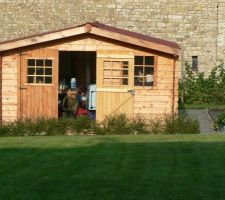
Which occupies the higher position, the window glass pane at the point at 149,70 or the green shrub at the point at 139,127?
the window glass pane at the point at 149,70

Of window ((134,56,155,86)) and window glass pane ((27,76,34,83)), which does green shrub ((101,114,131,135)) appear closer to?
window ((134,56,155,86))

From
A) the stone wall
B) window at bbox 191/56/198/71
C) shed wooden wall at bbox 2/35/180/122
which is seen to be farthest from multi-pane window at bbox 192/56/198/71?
shed wooden wall at bbox 2/35/180/122

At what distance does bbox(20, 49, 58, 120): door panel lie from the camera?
55.1 feet

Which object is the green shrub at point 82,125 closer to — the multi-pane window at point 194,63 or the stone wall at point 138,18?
the stone wall at point 138,18

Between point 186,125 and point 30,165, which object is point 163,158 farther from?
point 186,125

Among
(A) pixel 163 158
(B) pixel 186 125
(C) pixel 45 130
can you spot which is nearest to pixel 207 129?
(B) pixel 186 125

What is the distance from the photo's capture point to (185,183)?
7.65m

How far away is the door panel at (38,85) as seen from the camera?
16781 millimetres

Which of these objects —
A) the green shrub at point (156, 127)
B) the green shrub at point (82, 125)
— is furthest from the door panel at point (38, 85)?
the green shrub at point (156, 127)

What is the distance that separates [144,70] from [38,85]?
290cm

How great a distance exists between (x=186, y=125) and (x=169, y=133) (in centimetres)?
48

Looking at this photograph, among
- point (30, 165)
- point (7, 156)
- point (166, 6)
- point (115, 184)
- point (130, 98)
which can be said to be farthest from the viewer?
point (166, 6)

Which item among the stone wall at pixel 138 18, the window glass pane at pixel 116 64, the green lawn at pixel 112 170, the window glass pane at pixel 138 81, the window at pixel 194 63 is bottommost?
the green lawn at pixel 112 170

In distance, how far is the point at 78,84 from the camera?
21.3 metres
